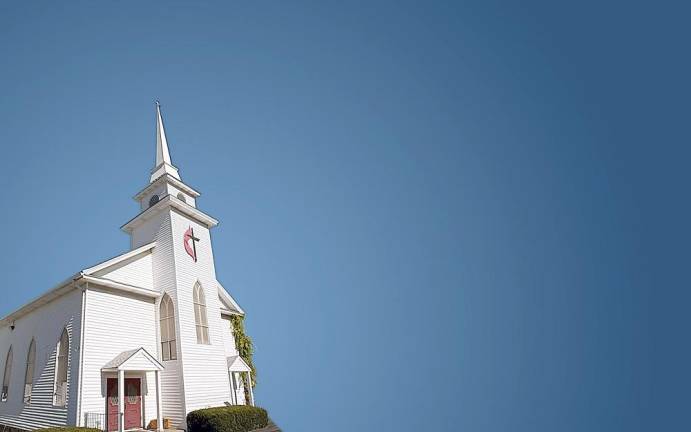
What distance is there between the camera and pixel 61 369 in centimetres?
1606

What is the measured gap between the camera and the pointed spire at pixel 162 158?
73.1 feet

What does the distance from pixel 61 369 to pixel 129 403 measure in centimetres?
311

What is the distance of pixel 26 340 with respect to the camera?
19156mm

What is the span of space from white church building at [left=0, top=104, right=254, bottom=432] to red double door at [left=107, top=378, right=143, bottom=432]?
4 cm

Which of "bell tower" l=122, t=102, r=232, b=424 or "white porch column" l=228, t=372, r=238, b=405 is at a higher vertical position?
"bell tower" l=122, t=102, r=232, b=424

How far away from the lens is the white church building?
15.2m

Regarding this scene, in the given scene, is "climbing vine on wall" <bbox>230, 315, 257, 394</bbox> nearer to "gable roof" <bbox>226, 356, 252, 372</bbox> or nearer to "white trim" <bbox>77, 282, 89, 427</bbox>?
"gable roof" <bbox>226, 356, 252, 372</bbox>

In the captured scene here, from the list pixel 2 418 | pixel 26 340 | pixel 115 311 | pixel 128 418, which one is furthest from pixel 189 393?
pixel 2 418

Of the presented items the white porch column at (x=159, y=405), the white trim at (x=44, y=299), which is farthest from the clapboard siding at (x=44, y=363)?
the white porch column at (x=159, y=405)

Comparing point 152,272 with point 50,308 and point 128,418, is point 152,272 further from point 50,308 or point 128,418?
point 128,418

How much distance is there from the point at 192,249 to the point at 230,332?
619 centimetres

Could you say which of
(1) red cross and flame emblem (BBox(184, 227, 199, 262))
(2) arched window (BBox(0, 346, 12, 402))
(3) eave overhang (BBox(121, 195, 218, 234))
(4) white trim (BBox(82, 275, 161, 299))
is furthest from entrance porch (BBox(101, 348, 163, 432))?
(2) arched window (BBox(0, 346, 12, 402))

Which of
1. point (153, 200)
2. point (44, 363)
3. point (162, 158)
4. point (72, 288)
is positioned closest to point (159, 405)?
point (44, 363)

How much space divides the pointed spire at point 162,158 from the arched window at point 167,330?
757cm
